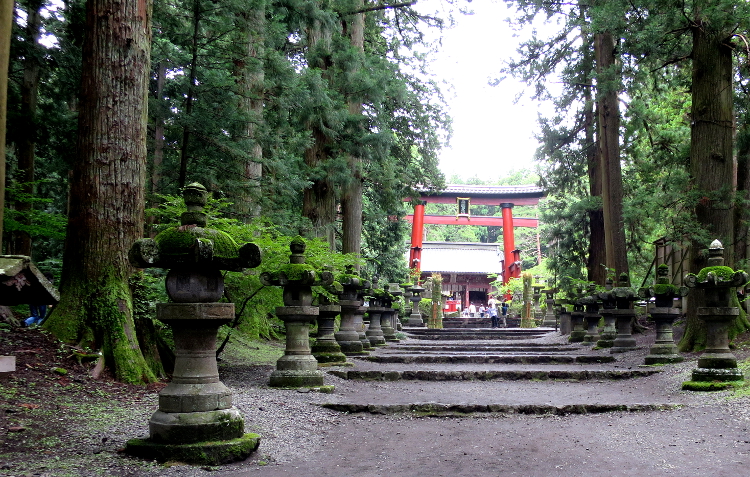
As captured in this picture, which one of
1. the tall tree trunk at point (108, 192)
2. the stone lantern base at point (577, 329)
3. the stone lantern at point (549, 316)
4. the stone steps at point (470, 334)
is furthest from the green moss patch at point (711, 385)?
the stone lantern at point (549, 316)

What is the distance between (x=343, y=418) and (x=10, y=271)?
403cm

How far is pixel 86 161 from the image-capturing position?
6.83m

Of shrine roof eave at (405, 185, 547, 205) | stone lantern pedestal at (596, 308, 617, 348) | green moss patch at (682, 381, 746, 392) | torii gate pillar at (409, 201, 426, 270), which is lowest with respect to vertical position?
green moss patch at (682, 381, 746, 392)

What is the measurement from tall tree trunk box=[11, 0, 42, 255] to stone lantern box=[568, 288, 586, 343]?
12589mm

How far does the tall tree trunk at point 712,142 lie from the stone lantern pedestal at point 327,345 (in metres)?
6.12

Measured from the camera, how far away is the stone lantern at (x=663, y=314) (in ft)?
33.2

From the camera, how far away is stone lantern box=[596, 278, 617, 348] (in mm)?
13261

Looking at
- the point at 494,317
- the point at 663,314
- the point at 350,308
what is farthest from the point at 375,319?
the point at 494,317

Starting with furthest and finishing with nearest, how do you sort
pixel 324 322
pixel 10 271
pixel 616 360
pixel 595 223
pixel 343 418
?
pixel 595 223
pixel 616 360
pixel 324 322
pixel 343 418
pixel 10 271

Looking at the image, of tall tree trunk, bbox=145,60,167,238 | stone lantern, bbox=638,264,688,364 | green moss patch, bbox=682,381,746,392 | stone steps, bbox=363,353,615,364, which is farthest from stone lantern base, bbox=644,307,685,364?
tall tree trunk, bbox=145,60,167,238

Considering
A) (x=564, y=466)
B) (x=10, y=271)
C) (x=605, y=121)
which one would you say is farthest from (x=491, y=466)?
(x=605, y=121)

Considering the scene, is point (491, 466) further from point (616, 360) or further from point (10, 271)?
point (616, 360)

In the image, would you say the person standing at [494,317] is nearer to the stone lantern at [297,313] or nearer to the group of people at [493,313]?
the group of people at [493,313]

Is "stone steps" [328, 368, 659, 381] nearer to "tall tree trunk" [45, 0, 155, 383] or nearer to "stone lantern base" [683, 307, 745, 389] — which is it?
"stone lantern base" [683, 307, 745, 389]
